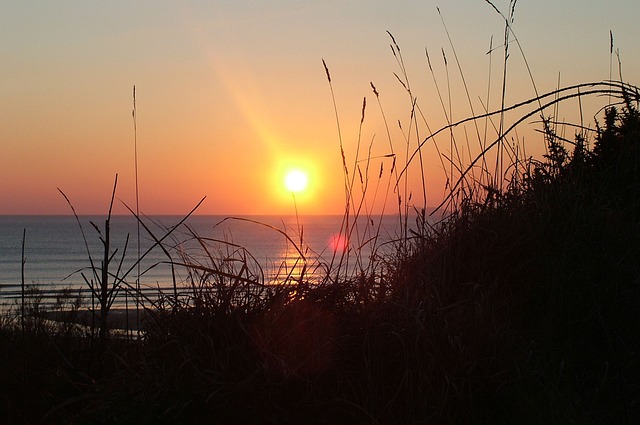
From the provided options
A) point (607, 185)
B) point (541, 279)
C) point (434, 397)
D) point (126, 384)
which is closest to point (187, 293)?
point (126, 384)

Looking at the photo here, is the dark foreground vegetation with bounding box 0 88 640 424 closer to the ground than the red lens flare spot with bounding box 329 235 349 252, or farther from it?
closer to the ground

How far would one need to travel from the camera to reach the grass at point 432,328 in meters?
2.50

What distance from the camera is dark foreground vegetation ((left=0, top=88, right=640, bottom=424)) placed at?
2.49 meters

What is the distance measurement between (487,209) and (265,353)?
64.4 inches

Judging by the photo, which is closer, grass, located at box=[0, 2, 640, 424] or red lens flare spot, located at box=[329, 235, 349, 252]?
grass, located at box=[0, 2, 640, 424]

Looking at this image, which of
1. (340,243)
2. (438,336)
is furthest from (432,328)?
(340,243)

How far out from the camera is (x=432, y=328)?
2.66 m

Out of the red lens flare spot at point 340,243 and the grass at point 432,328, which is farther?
the red lens flare spot at point 340,243

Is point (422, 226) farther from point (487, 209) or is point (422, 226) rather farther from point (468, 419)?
point (468, 419)

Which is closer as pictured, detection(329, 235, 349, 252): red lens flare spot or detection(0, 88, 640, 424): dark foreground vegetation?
detection(0, 88, 640, 424): dark foreground vegetation

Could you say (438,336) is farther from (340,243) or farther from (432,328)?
(340,243)

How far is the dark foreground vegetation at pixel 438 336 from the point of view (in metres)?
2.49

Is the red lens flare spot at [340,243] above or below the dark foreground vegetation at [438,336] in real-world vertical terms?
above

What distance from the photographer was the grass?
250 cm
